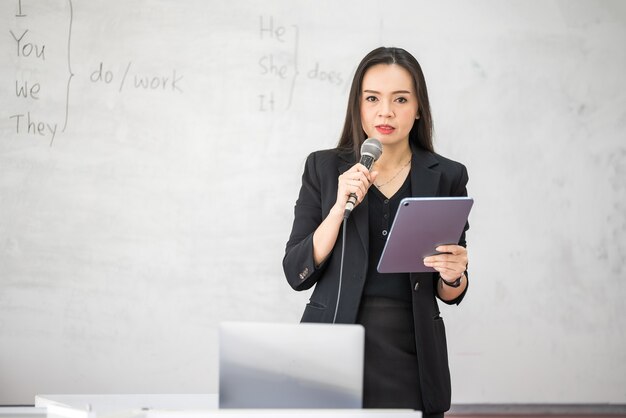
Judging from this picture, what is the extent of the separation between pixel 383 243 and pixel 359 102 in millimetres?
383

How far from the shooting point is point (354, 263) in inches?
73.2

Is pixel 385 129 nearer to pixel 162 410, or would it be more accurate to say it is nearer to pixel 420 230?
pixel 420 230

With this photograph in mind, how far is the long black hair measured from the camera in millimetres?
1962

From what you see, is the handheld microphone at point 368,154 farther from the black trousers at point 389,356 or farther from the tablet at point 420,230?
the black trousers at point 389,356

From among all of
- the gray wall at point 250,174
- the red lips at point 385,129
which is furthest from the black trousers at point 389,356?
the gray wall at point 250,174

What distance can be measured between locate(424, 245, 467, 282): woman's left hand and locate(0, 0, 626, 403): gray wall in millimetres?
2066

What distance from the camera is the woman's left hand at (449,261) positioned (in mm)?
1742

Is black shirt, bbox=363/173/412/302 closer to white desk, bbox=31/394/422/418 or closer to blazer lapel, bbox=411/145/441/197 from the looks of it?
blazer lapel, bbox=411/145/441/197

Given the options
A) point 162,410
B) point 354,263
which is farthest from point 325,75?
point 162,410

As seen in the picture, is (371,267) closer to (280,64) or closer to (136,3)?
(280,64)

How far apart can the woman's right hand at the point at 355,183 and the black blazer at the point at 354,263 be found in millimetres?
137

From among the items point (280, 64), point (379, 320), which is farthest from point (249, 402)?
point (280, 64)

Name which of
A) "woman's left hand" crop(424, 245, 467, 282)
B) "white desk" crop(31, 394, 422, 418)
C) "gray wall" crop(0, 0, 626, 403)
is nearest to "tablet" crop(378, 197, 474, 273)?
"woman's left hand" crop(424, 245, 467, 282)

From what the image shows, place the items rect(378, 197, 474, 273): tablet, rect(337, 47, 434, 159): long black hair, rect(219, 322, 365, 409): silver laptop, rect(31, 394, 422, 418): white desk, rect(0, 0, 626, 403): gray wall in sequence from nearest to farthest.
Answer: rect(31, 394, 422, 418): white desk, rect(219, 322, 365, 409): silver laptop, rect(378, 197, 474, 273): tablet, rect(337, 47, 434, 159): long black hair, rect(0, 0, 626, 403): gray wall
